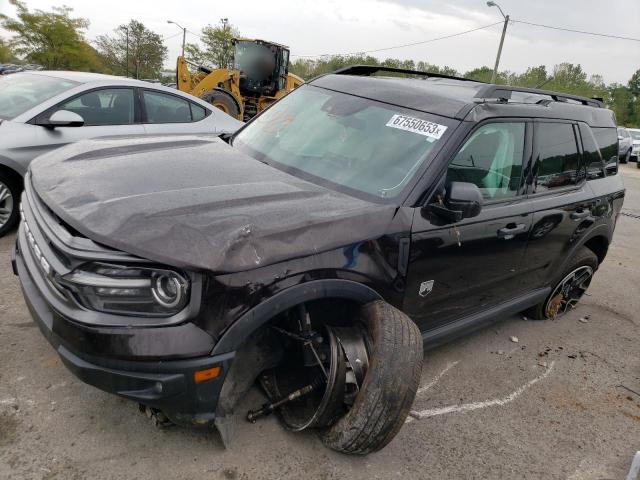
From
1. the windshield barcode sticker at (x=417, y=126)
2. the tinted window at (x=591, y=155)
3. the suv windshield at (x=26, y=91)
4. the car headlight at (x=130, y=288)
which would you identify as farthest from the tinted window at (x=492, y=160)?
the suv windshield at (x=26, y=91)

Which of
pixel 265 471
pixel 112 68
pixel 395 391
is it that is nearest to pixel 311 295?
pixel 395 391

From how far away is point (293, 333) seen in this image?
241 centimetres

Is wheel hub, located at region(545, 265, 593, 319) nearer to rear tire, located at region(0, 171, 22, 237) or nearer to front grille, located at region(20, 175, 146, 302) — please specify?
front grille, located at region(20, 175, 146, 302)

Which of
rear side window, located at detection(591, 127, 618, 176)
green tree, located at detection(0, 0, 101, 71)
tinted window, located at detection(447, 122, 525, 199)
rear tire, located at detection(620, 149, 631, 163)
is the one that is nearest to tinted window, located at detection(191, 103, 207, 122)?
tinted window, located at detection(447, 122, 525, 199)

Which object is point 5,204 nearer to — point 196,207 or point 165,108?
point 165,108

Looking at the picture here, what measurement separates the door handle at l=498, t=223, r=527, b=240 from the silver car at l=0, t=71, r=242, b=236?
12.2ft

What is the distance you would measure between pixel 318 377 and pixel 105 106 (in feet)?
13.2

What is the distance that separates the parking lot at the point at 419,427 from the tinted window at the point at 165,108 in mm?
2260

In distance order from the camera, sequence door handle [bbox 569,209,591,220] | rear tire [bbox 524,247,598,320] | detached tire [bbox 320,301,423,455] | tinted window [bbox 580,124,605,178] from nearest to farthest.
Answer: detached tire [bbox 320,301,423,455]
door handle [bbox 569,209,591,220]
tinted window [bbox 580,124,605,178]
rear tire [bbox 524,247,598,320]

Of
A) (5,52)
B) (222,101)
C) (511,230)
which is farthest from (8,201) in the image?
(5,52)

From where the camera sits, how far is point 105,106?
5125 mm

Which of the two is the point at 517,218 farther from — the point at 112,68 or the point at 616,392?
the point at 112,68

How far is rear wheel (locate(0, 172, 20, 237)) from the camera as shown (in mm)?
4450

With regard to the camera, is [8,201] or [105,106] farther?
[105,106]
